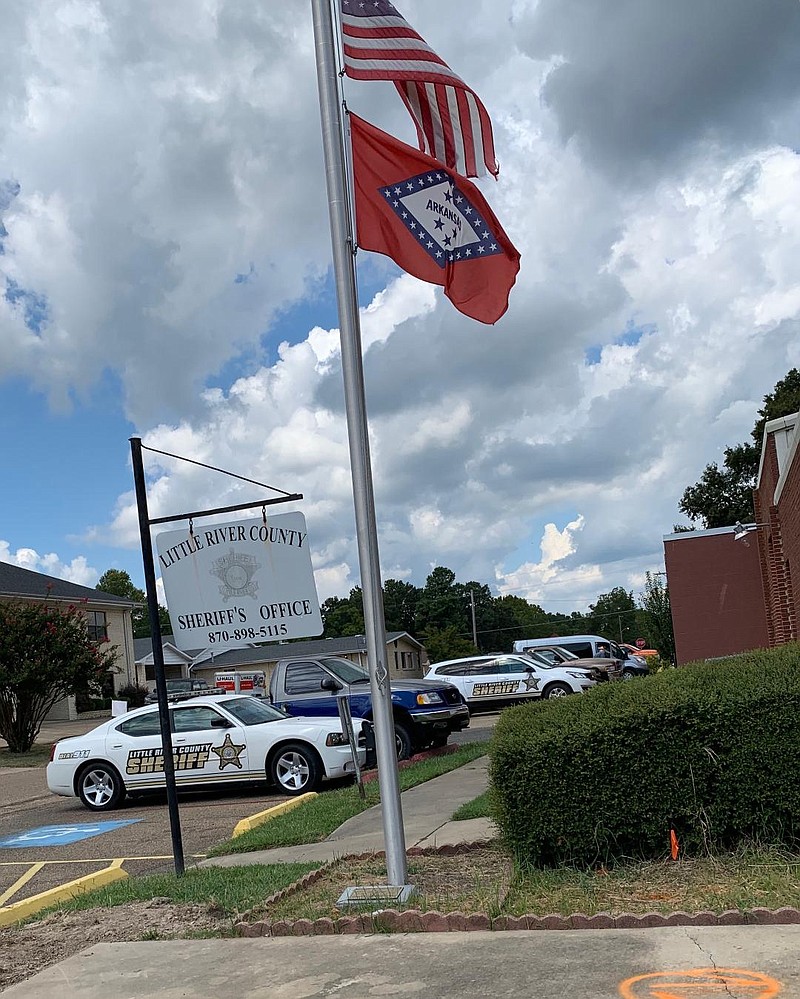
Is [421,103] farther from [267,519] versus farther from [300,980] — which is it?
[300,980]

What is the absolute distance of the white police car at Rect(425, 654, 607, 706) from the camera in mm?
29344

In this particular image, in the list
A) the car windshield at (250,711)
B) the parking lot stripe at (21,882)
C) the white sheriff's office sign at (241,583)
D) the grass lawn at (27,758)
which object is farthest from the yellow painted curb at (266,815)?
the grass lawn at (27,758)

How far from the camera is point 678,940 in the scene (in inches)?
193

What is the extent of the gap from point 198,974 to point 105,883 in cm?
353

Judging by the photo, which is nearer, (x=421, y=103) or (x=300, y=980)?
(x=300, y=980)

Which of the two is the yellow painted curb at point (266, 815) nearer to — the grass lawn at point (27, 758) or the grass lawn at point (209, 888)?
the grass lawn at point (209, 888)

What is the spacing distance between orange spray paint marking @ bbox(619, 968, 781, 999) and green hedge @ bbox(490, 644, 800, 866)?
6.59 feet

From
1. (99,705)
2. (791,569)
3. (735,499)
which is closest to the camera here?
(791,569)

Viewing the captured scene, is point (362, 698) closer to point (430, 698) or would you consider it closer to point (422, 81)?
point (430, 698)

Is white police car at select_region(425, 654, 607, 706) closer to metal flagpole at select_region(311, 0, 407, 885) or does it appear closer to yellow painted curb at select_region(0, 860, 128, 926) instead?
yellow painted curb at select_region(0, 860, 128, 926)

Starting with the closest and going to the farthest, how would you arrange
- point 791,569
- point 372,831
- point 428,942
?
point 428,942
point 372,831
point 791,569

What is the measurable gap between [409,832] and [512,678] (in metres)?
21.2

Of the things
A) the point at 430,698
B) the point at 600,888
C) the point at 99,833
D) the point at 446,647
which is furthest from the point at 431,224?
the point at 446,647

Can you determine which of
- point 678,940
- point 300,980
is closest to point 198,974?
point 300,980
